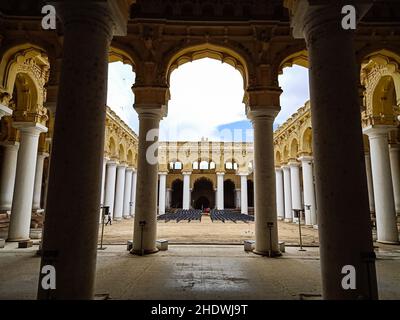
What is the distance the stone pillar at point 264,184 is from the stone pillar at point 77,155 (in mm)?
4710

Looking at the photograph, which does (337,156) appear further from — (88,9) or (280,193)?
(280,193)

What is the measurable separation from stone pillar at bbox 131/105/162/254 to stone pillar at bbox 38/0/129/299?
3.91 meters

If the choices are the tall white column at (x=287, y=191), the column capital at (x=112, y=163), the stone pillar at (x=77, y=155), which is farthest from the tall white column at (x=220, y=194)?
the stone pillar at (x=77, y=155)

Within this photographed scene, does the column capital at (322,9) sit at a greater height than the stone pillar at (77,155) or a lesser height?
greater

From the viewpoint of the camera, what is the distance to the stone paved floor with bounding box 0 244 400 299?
3.82 meters

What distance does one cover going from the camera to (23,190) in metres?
8.12

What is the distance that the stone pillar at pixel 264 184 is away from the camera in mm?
6680

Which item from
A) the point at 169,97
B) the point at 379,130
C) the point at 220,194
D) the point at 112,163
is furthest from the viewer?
the point at 220,194

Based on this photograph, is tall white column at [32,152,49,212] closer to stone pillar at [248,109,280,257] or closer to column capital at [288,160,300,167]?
stone pillar at [248,109,280,257]

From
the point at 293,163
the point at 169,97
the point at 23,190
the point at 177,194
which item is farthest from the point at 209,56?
the point at 177,194

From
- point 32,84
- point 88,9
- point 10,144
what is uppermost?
point 32,84

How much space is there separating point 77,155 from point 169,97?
5068 millimetres

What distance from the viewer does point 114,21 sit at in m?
3.20

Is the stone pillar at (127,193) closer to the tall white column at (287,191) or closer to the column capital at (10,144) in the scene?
the column capital at (10,144)
